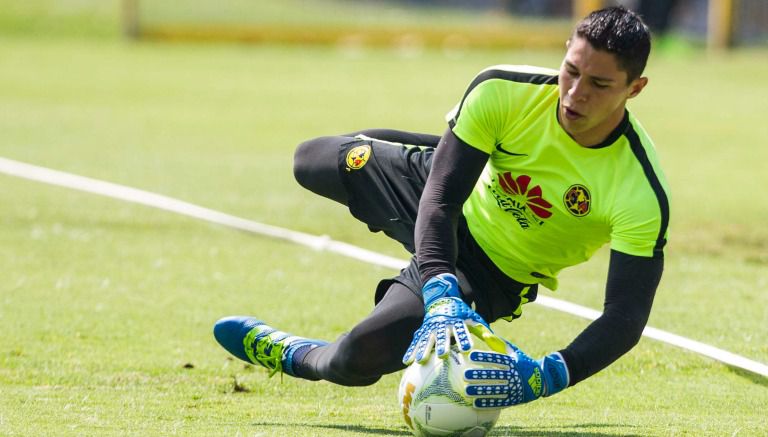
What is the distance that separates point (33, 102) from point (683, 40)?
14.0 meters

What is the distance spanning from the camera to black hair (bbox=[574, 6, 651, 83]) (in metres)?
4.46

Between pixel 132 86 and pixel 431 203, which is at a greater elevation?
pixel 431 203

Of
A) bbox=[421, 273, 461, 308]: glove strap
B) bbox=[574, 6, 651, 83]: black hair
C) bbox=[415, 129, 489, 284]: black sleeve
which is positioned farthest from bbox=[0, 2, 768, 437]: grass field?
bbox=[574, 6, 651, 83]: black hair

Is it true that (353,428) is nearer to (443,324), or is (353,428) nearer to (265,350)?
(443,324)

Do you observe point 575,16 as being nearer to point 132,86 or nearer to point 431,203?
point 132,86

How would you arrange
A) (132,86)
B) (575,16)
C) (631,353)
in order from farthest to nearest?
(575,16) → (132,86) → (631,353)

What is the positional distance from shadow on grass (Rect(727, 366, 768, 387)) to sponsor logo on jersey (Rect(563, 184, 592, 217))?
4.62 feet

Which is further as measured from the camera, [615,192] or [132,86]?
[132,86]

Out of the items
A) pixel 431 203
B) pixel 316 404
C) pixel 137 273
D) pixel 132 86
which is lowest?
pixel 132 86

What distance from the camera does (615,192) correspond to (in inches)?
185

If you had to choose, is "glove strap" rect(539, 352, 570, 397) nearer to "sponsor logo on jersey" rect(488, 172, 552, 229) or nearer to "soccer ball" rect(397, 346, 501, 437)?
"soccer ball" rect(397, 346, 501, 437)

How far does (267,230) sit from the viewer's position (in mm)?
9156

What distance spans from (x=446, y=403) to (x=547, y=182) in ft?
3.34

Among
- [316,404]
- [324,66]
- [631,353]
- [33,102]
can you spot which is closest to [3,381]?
[316,404]
